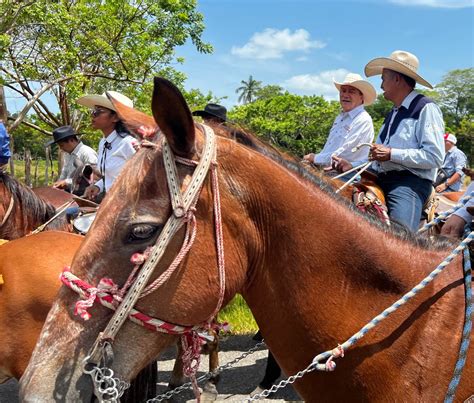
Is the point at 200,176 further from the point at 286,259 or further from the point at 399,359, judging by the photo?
the point at 399,359

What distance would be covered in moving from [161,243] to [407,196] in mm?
2675

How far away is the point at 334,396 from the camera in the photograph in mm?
1814

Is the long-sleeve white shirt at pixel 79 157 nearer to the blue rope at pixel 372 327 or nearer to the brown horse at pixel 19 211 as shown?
the brown horse at pixel 19 211

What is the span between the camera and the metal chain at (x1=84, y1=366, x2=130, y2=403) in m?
1.56

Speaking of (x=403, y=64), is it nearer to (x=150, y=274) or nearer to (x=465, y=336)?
(x=465, y=336)

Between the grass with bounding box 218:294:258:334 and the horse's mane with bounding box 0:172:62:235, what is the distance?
3102 mm

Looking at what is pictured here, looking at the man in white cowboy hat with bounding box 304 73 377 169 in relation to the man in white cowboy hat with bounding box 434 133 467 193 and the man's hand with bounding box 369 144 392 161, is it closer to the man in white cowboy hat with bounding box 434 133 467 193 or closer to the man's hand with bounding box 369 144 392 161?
the man's hand with bounding box 369 144 392 161

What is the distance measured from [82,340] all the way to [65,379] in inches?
5.6

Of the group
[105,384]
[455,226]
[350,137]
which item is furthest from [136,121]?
[350,137]

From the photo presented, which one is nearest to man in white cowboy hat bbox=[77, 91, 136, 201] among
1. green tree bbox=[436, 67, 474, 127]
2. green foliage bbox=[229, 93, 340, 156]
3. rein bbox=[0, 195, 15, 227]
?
rein bbox=[0, 195, 15, 227]

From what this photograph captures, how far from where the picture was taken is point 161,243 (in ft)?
5.25

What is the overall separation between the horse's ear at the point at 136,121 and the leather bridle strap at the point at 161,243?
24cm

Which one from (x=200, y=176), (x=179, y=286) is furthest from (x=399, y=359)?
(x=200, y=176)

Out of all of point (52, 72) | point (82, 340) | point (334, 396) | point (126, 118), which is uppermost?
point (52, 72)
